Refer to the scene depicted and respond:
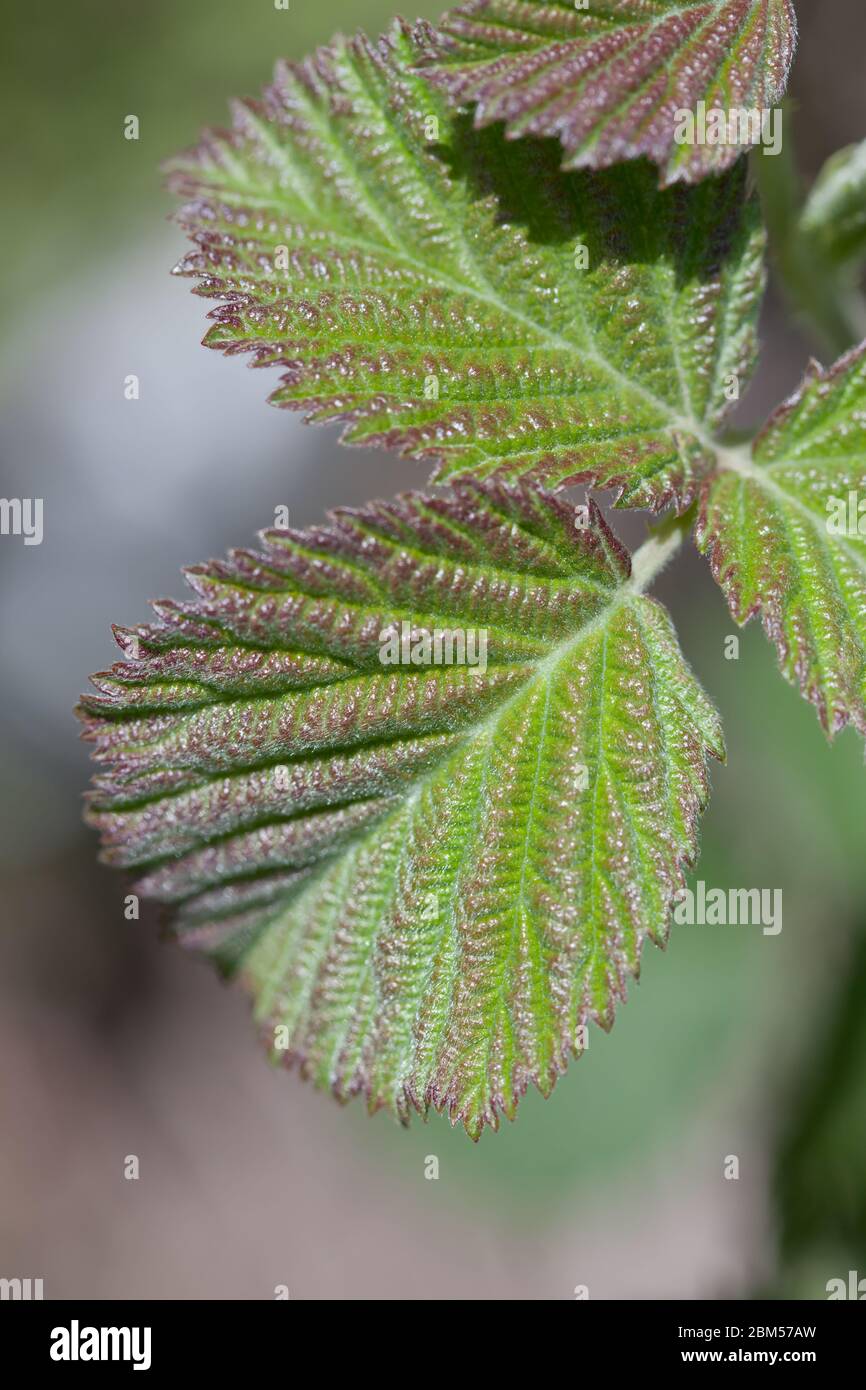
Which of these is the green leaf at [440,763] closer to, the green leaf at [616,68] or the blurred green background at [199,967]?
the green leaf at [616,68]

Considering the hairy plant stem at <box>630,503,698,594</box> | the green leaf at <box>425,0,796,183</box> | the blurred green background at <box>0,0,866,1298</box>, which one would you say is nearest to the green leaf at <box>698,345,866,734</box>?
the hairy plant stem at <box>630,503,698,594</box>

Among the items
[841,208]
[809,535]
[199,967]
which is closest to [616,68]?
[841,208]

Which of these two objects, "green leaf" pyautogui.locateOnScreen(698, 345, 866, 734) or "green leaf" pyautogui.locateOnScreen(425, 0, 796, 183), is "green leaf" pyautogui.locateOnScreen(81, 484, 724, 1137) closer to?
"green leaf" pyautogui.locateOnScreen(698, 345, 866, 734)

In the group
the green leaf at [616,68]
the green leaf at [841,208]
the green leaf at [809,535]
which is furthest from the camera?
the green leaf at [841,208]

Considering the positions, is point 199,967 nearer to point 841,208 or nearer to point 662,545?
point 662,545

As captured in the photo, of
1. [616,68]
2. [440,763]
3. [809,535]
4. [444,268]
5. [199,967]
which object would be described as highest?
[616,68]

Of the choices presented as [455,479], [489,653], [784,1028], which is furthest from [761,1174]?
[455,479]

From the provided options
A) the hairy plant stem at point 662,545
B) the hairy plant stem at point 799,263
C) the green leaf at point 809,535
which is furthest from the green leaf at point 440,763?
the hairy plant stem at point 799,263
